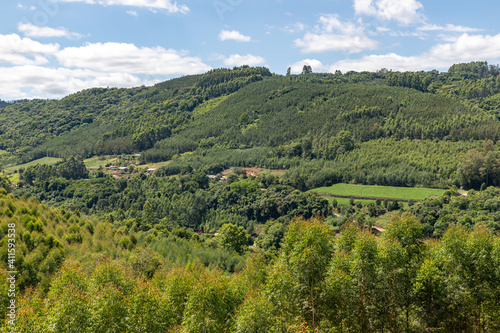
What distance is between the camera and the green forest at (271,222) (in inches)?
875

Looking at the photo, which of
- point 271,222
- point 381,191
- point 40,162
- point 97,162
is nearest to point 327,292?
point 271,222

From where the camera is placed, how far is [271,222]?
8850 centimetres

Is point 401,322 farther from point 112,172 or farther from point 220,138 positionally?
point 220,138

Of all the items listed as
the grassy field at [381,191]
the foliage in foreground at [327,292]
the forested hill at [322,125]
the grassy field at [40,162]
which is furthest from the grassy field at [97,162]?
the foliage in foreground at [327,292]

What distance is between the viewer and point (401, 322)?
2438cm

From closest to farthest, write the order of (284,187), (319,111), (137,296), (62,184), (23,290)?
1. (137,296)
2. (23,290)
3. (284,187)
4. (62,184)
5. (319,111)

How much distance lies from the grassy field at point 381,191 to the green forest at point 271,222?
2.09 m

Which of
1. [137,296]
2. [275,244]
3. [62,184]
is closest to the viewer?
[137,296]

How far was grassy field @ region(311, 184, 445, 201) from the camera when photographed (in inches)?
3629

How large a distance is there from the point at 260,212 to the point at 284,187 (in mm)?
13817

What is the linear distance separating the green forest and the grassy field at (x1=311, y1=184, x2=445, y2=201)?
2093mm

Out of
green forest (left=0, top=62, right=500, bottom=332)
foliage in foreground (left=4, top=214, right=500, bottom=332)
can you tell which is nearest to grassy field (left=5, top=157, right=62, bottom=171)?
green forest (left=0, top=62, right=500, bottom=332)

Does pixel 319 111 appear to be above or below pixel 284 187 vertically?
above

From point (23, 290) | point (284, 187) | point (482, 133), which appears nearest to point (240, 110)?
point (284, 187)
